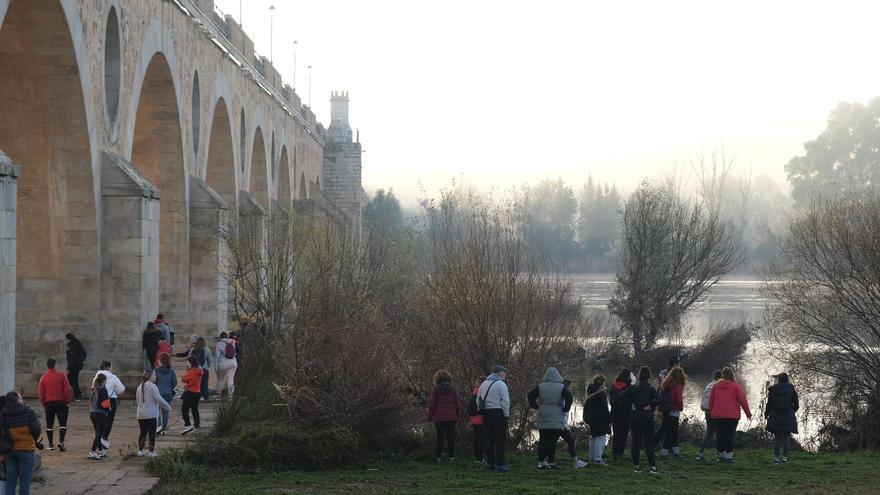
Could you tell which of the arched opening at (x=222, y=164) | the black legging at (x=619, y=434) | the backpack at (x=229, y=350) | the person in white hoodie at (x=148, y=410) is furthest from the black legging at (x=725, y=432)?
the arched opening at (x=222, y=164)

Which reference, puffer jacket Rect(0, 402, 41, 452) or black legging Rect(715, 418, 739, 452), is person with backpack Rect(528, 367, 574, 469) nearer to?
black legging Rect(715, 418, 739, 452)

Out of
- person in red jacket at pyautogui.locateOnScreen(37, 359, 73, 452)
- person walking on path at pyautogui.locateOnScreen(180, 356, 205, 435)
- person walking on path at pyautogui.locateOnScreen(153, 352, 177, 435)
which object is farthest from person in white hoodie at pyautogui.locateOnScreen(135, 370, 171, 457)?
person walking on path at pyautogui.locateOnScreen(180, 356, 205, 435)

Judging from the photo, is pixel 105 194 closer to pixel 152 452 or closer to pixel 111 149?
pixel 111 149

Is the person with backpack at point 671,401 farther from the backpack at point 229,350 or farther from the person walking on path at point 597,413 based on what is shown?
the backpack at point 229,350

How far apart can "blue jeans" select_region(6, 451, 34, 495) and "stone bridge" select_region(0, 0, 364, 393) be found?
168 centimetres

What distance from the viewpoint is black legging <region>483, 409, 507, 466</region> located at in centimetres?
1286

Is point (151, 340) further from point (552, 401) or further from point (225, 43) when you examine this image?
point (225, 43)

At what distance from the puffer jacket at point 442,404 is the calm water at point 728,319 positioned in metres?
7.04

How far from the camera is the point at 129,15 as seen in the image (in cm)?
1914

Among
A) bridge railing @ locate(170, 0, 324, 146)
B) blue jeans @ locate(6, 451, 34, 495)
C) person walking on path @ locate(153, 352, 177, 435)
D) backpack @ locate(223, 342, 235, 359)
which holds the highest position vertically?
bridge railing @ locate(170, 0, 324, 146)

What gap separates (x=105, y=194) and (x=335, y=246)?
6210 mm

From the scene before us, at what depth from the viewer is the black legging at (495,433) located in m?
12.9

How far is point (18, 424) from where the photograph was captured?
9.60 m

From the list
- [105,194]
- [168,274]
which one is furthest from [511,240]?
[168,274]
